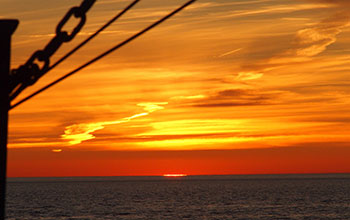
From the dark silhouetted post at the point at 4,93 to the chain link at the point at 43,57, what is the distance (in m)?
0.10

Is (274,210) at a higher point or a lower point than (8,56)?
lower

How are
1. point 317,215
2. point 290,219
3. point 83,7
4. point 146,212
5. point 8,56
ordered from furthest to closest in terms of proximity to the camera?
point 146,212 < point 317,215 < point 290,219 < point 8,56 < point 83,7

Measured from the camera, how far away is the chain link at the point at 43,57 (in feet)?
28.3

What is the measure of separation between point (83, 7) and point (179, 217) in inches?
4345

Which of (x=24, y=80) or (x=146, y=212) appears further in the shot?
(x=146, y=212)

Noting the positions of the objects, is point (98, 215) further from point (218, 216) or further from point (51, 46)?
point (51, 46)

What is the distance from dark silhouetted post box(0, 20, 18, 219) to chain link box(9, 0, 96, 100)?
0.31 feet

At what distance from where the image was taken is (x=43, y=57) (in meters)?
9.16

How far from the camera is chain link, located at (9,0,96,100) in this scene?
28.3 feet

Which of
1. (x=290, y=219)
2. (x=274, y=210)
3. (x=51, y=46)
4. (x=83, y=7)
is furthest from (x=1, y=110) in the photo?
(x=274, y=210)

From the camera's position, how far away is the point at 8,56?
9258mm

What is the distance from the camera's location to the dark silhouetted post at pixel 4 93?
9.09 meters

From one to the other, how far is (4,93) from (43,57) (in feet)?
2.62

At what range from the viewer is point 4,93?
9.47 metres
